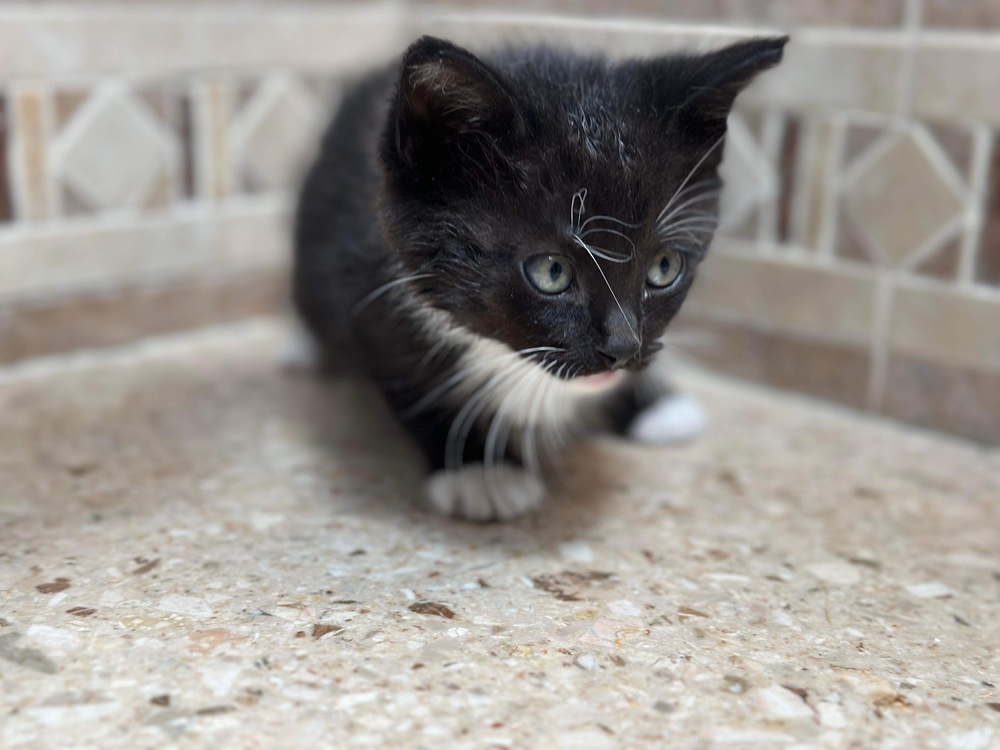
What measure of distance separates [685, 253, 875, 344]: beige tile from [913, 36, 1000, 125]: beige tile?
294mm

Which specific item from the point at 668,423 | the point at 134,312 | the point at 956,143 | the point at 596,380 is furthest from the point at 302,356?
the point at 956,143

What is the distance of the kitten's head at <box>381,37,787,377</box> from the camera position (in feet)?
3.63

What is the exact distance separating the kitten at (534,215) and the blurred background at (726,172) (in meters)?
0.28

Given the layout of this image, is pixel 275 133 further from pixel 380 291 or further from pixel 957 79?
pixel 957 79

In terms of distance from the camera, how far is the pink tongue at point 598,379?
1.19m

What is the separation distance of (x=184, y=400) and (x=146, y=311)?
0.32 m

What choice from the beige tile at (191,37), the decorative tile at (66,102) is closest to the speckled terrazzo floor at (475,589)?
the decorative tile at (66,102)

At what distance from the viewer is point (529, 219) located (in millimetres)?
1122

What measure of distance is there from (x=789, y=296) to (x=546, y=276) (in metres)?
0.74

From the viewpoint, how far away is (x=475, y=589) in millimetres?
1120

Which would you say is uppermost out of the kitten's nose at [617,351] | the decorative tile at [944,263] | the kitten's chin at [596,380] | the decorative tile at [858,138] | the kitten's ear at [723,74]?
the kitten's ear at [723,74]

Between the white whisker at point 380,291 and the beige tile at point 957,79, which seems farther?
the beige tile at point 957,79

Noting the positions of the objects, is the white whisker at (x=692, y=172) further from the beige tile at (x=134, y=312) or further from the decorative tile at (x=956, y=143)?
the beige tile at (x=134, y=312)

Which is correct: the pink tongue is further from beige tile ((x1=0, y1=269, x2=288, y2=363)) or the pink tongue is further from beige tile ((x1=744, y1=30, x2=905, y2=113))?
beige tile ((x1=0, y1=269, x2=288, y2=363))
